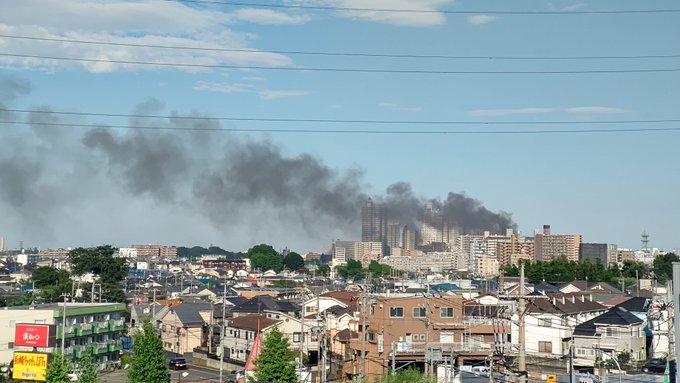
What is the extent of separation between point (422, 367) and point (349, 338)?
2.91m

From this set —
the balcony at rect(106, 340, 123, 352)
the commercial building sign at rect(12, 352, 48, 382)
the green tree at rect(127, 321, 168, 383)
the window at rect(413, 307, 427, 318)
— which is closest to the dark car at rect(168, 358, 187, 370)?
the balcony at rect(106, 340, 123, 352)

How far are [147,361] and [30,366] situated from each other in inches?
126

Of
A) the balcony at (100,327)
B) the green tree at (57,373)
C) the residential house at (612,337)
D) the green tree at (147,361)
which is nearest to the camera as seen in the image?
the green tree at (57,373)

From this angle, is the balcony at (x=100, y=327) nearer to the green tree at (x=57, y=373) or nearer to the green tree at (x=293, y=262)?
the green tree at (x=57, y=373)

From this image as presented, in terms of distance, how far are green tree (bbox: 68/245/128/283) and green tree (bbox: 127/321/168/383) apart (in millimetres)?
38140

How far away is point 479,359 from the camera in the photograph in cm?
2762

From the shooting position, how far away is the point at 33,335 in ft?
78.7

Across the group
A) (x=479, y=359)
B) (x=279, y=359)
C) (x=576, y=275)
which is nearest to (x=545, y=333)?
(x=479, y=359)

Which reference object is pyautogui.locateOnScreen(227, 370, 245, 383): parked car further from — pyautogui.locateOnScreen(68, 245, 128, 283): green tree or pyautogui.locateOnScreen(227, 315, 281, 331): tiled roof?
pyautogui.locateOnScreen(68, 245, 128, 283): green tree

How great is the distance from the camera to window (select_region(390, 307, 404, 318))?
27953 mm

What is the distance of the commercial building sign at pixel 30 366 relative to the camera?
68.5 ft

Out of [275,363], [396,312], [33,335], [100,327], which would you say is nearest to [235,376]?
[275,363]

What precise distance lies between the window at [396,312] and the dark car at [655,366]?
24.7ft

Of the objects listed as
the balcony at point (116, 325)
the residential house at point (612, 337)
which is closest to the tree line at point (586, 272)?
the residential house at point (612, 337)
